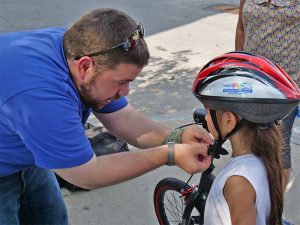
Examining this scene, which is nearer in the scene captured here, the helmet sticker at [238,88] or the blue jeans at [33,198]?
the helmet sticker at [238,88]

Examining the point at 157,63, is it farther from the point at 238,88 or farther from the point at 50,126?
the point at 50,126

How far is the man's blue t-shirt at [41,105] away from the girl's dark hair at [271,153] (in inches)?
29.2

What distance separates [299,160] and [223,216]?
2559 millimetres

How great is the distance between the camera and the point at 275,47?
3.20m

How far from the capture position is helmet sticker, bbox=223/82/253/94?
2098mm

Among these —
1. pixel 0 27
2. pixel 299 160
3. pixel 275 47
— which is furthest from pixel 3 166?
pixel 0 27

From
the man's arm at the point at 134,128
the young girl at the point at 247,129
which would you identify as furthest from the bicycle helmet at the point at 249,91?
the man's arm at the point at 134,128

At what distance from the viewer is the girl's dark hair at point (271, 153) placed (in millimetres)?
2145

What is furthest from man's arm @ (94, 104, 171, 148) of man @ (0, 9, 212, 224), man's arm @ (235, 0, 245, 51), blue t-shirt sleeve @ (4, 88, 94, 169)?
man's arm @ (235, 0, 245, 51)

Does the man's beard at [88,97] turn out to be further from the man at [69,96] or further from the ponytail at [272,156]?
the ponytail at [272,156]

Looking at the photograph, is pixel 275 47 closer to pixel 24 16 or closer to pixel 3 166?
pixel 3 166

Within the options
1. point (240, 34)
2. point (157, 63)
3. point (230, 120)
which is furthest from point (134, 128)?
point (157, 63)

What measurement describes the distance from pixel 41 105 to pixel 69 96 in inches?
6.1

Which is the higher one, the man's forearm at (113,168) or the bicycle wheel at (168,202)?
the man's forearm at (113,168)
